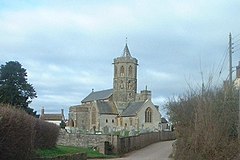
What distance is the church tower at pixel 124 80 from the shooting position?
104 metres

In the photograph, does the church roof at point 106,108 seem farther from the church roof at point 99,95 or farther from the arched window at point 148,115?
the arched window at point 148,115

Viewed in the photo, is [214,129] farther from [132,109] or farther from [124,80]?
[124,80]

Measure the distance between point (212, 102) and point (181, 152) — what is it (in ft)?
15.7

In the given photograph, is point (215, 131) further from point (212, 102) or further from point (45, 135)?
point (45, 135)

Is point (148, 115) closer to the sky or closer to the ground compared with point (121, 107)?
closer to the ground

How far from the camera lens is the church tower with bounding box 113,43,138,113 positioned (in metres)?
104

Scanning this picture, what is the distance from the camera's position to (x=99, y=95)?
11294 centimetres

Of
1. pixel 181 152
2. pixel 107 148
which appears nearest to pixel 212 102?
pixel 181 152

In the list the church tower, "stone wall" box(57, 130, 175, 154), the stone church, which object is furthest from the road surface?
the church tower

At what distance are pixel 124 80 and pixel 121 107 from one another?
23.4 feet

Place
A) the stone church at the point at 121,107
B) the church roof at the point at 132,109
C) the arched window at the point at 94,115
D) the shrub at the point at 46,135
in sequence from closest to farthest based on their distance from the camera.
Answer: the shrub at the point at 46,135, the church roof at the point at 132,109, the stone church at the point at 121,107, the arched window at the point at 94,115

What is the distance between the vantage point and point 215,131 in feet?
67.0

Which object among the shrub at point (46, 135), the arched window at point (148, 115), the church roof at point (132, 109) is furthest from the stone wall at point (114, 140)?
the church roof at point (132, 109)

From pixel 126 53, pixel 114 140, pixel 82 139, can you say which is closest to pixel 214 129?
pixel 114 140
